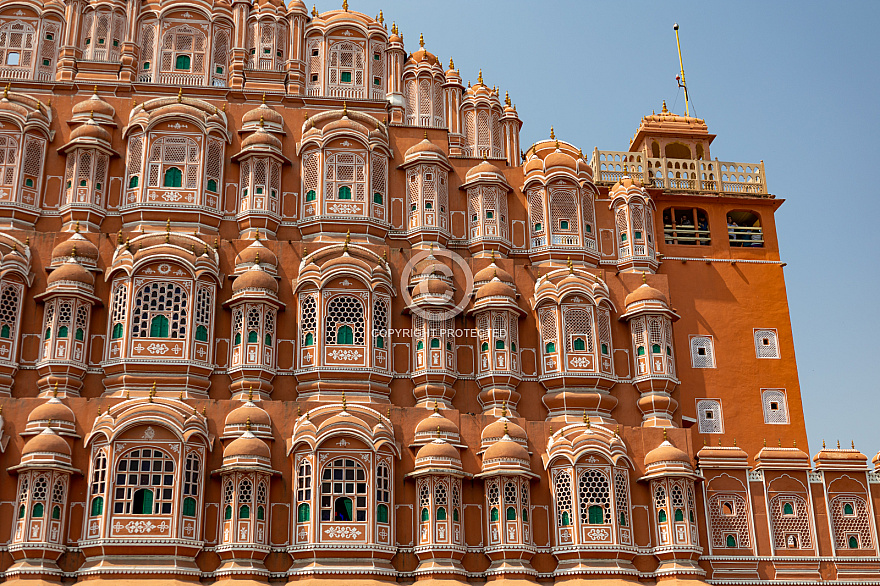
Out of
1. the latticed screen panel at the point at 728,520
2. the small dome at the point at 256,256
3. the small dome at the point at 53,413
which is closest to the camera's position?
the small dome at the point at 53,413

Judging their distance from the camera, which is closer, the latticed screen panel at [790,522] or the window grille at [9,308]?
the window grille at [9,308]

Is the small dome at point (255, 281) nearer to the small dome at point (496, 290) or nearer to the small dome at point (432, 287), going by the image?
the small dome at point (432, 287)

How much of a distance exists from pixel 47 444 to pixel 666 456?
16.8 meters

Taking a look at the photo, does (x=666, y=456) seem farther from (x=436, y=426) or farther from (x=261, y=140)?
(x=261, y=140)

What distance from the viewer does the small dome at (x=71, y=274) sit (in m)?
29.3

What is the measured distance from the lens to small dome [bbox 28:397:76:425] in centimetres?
2705

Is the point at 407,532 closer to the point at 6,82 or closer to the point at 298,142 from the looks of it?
the point at 298,142

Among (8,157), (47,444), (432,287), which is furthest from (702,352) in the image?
(8,157)

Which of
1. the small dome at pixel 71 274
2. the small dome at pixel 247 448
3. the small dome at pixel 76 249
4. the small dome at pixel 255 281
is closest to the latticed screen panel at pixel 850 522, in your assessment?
the small dome at pixel 247 448

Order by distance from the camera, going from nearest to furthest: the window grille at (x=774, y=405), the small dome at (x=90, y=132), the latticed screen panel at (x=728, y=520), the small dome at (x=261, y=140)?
the latticed screen panel at (x=728, y=520) → the small dome at (x=90, y=132) → the small dome at (x=261, y=140) → the window grille at (x=774, y=405)

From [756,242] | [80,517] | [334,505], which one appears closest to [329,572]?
[334,505]

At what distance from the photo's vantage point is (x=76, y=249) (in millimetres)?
30172

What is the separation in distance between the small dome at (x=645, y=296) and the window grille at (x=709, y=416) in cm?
388

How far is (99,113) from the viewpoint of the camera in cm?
3306
